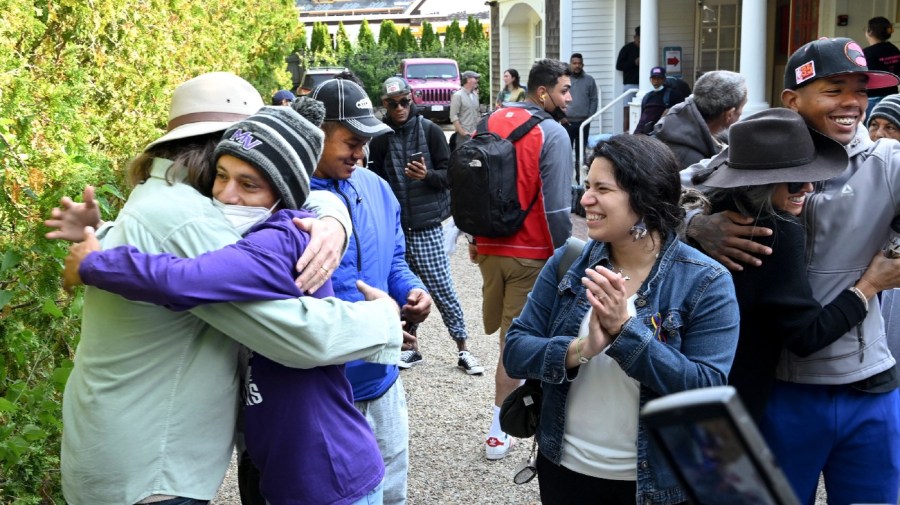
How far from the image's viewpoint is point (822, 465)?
10.1 ft

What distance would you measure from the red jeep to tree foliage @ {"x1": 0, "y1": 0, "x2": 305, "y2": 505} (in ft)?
94.3

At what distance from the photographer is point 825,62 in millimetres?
3086

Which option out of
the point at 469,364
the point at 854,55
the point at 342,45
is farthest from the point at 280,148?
the point at 342,45

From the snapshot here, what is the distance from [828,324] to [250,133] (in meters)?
1.73

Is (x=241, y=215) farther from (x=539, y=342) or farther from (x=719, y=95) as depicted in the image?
(x=719, y=95)

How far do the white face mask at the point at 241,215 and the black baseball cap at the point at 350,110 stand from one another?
4.50 feet

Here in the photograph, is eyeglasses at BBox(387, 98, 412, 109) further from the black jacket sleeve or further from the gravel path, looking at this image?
the black jacket sleeve

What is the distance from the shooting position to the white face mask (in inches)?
92.7

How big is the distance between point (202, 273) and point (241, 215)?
0.24 metres

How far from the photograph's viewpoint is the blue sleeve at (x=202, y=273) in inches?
83.4

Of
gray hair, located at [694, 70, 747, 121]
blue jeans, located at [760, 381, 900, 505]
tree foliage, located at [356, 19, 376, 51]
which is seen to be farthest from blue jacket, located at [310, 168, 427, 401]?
tree foliage, located at [356, 19, 376, 51]

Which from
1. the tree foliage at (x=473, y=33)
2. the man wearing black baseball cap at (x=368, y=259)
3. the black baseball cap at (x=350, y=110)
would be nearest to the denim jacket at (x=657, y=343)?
the man wearing black baseball cap at (x=368, y=259)

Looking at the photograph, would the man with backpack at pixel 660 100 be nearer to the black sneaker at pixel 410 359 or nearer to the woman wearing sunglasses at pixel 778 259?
the black sneaker at pixel 410 359

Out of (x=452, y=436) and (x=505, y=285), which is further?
(x=452, y=436)
